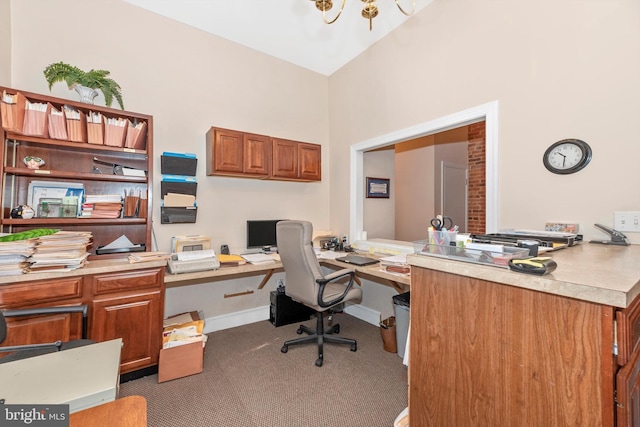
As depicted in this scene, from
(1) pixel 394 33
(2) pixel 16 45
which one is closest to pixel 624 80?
(1) pixel 394 33

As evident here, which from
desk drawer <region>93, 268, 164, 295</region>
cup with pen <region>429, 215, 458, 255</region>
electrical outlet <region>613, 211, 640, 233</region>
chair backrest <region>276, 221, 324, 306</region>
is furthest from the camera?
chair backrest <region>276, 221, 324, 306</region>

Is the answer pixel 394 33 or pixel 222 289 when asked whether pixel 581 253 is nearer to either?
pixel 394 33

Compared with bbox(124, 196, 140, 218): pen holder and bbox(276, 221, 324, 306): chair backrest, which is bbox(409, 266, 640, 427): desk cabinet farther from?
bbox(124, 196, 140, 218): pen holder

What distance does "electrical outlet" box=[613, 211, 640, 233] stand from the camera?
154cm

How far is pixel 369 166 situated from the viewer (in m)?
3.60

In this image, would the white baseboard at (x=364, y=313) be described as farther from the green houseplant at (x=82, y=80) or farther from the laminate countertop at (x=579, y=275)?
the green houseplant at (x=82, y=80)

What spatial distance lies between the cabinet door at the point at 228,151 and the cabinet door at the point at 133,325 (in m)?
1.28

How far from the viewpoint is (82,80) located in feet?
7.16

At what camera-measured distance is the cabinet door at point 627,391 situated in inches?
29.3

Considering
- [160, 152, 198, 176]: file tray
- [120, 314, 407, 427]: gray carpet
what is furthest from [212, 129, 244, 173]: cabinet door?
[120, 314, 407, 427]: gray carpet

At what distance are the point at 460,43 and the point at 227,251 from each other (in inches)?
115

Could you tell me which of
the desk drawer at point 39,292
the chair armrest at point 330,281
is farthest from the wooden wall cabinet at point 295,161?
the desk drawer at point 39,292

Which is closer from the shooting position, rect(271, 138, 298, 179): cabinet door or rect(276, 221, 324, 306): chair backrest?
rect(276, 221, 324, 306): chair backrest

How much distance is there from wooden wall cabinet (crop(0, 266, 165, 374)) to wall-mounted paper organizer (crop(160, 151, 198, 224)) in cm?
74
